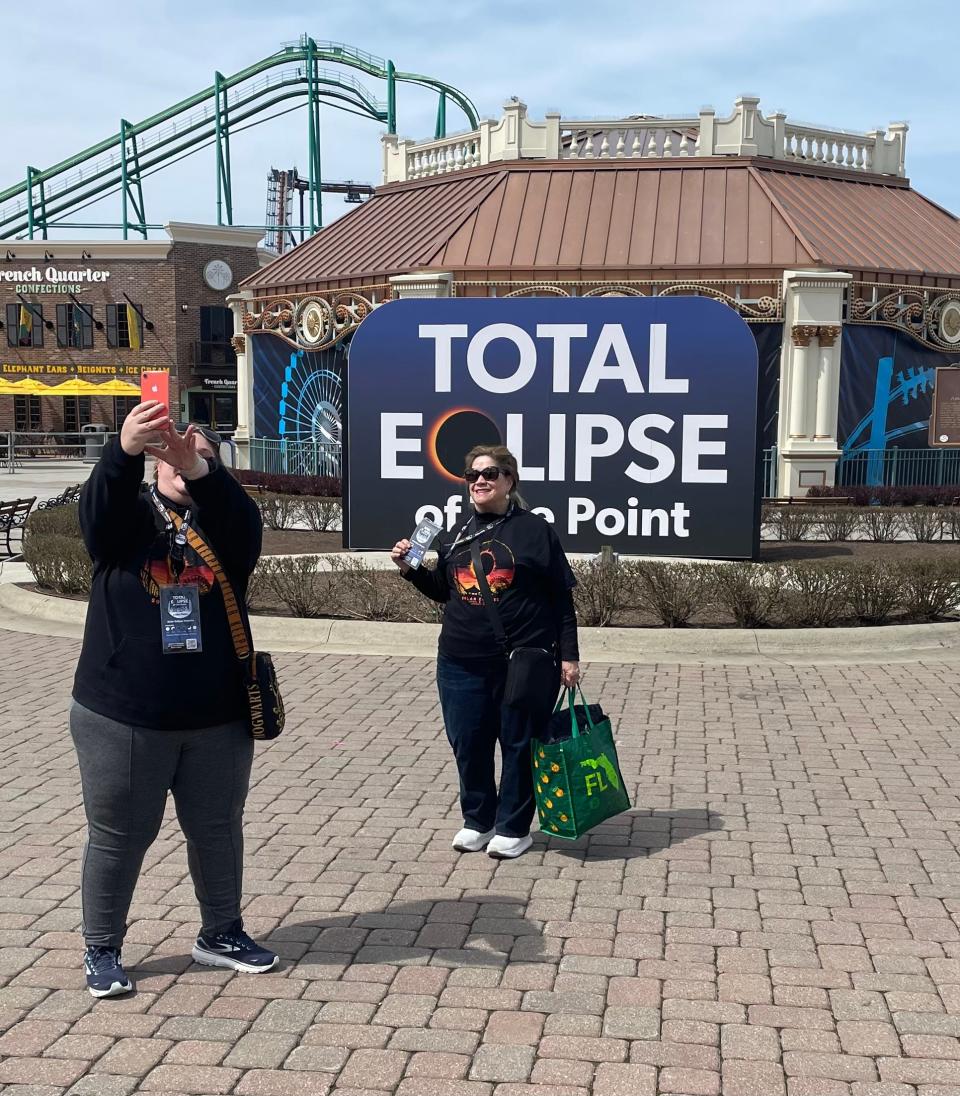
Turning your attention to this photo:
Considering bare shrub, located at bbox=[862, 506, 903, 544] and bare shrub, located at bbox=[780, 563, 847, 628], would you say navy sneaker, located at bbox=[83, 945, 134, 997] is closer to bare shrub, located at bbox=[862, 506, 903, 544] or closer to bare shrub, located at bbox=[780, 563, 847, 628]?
bare shrub, located at bbox=[780, 563, 847, 628]

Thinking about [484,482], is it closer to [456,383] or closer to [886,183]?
[456,383]

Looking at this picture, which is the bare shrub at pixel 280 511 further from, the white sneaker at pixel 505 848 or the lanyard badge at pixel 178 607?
the lanyard badge at pixel 178 607

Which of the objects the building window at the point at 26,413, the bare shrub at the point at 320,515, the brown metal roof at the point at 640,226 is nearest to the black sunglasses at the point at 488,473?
the bare shrub at the point at 320,515

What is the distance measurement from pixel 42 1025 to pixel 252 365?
23.7 m

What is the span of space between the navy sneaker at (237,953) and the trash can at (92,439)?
124 ft

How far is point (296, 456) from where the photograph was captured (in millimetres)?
25219

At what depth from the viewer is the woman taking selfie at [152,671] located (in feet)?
12.1

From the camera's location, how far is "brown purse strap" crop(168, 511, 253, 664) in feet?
12.4

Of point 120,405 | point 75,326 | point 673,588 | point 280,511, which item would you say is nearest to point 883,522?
point 673,588

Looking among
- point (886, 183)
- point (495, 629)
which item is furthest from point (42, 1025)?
point (886, 183)

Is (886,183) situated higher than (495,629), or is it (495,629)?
(886,183)

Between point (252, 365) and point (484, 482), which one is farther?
point (252, 365)

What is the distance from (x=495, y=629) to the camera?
511 centimetres

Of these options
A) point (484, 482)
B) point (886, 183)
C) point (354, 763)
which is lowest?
point (354, 763)
